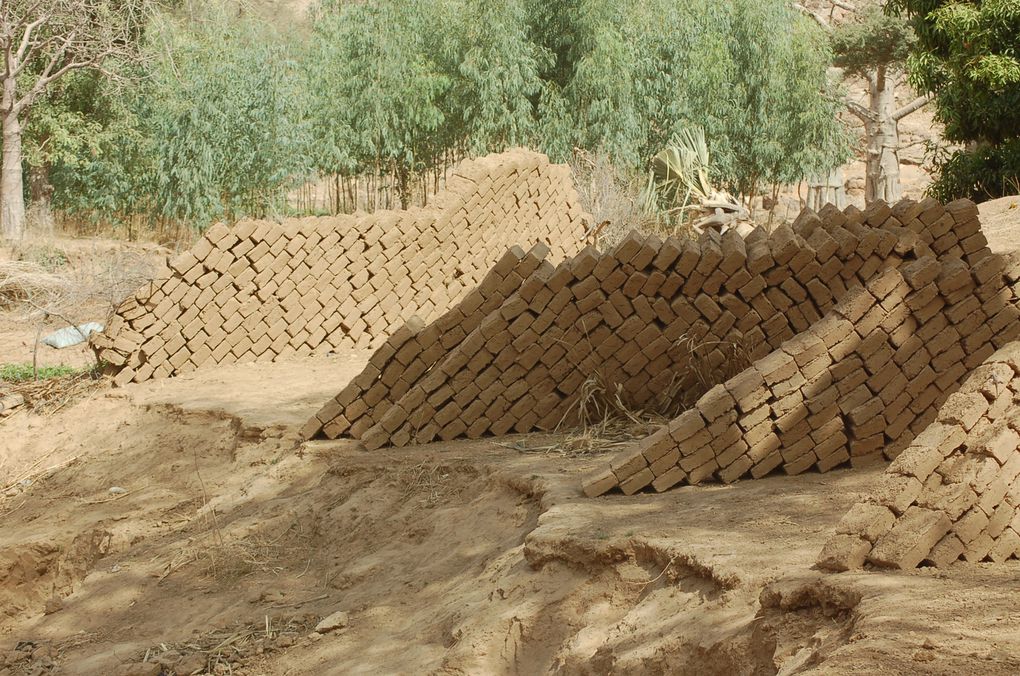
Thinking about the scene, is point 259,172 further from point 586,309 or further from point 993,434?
point 993,434

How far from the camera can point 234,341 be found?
9.30 metres

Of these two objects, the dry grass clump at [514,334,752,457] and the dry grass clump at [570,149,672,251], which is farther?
the dry grass clump at [570,149,672,251]

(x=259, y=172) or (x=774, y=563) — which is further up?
(x=259, y=172)

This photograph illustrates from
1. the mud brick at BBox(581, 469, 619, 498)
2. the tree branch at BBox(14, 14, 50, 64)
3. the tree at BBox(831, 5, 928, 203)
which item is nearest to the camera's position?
the mud brick at BBox(581, 469, 619, 498)

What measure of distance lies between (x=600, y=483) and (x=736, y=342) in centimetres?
148

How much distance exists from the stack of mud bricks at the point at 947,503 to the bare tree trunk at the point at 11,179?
51.9 ft

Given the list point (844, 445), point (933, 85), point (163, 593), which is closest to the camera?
point (844, 445)

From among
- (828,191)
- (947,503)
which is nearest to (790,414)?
(947,503)

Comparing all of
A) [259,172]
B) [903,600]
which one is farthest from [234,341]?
[259,172]

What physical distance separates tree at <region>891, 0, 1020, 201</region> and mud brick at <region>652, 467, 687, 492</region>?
9459 mm

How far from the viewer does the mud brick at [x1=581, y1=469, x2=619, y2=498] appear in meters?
5.27

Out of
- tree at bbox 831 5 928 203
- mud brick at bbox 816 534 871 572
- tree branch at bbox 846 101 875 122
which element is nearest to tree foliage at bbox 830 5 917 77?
tree at bbox 831 5 928 203

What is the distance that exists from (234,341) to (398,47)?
920 cm

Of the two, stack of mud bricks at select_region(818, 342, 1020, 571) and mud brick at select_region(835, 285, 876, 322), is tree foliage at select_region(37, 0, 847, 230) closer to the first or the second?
mud brick at select_region(835, 285, 876, 322)
